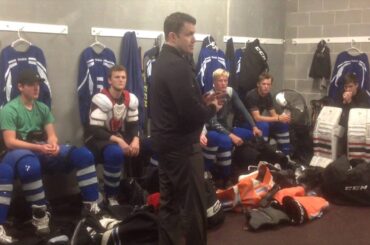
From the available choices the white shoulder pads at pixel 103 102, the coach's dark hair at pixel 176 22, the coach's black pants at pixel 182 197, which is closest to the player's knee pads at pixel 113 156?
the white shoulder pads at pixel 103 102

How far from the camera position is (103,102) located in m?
3.67

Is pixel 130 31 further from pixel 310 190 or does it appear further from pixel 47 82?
pixel 310 190

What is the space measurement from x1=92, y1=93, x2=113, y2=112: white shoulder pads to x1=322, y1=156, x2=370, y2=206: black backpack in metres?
1.95

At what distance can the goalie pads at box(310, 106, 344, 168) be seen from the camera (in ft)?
15.5

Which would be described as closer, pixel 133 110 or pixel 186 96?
pixel 186 96

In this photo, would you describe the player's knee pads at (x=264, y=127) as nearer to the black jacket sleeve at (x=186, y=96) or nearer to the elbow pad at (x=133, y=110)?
the elbow pad at (x=133, y=110)

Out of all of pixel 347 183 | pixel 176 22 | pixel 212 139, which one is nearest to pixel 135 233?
pixel 176 22

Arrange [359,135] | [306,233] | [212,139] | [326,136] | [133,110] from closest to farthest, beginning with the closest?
1. [306,233]
2. [133,110]
3. [212,139]
4. [359,135]
5. [326,136]

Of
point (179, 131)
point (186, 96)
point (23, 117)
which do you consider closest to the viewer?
point (186, 96)

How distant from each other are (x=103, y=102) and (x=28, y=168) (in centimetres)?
88

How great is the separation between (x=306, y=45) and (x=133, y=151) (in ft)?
11.1

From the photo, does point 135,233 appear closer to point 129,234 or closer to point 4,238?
point 129,234

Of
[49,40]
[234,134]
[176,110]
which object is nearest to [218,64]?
[234,134]

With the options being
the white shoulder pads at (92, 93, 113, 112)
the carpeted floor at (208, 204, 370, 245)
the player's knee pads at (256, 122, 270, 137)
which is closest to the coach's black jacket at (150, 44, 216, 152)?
the carpeted floor at (208, 204, 370, 245)
